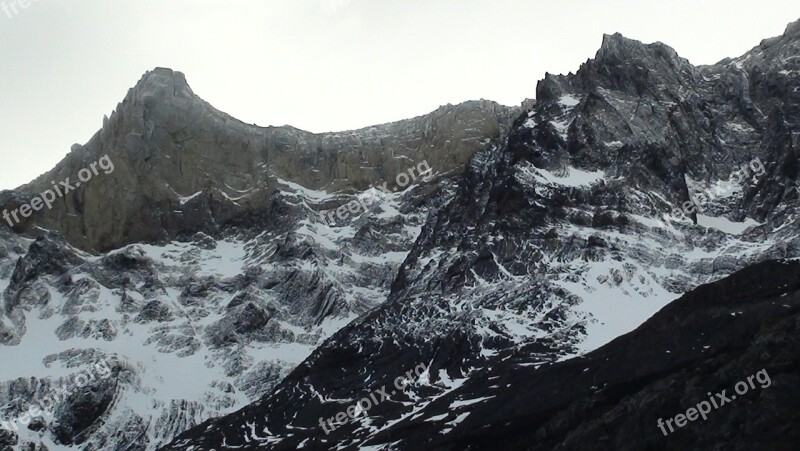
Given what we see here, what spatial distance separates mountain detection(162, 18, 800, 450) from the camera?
9581 cm

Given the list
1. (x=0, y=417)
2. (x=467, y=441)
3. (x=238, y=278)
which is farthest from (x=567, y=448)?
(x=238, y=278)

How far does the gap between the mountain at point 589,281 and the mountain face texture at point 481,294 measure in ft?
1.29

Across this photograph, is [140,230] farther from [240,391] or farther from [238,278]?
[240,391]

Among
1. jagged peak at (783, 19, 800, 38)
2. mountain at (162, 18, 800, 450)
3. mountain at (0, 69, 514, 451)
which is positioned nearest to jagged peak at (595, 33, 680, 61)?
mountain at (162, 18, 800, 450)

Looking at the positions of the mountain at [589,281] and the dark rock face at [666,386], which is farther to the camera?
the mountain at [589,281]

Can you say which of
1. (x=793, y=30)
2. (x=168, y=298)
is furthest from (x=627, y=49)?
(x=168, y=298)

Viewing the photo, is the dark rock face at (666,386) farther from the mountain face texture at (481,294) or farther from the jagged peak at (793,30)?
the jagged peak at (793,30)

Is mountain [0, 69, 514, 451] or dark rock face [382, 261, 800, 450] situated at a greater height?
mountain [0, 69, 514, 451]

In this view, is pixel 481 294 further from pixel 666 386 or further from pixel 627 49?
pixel 627 49

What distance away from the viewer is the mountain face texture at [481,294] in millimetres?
99312

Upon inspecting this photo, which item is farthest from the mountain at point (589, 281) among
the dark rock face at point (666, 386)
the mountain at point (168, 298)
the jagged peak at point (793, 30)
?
the mountain at point (168, 298)

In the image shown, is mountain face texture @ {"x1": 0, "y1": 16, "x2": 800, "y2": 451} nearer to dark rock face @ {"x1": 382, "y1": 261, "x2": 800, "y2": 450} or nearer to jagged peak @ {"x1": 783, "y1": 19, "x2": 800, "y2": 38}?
dark rock face @ {"x1": 382, "y1": 261, "x2": 800, "y2": 450}

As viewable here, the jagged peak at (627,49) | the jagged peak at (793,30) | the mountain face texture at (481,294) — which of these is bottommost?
the mountain face texture at (481,294)

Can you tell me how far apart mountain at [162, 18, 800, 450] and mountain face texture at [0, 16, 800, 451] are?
0.39 meters
